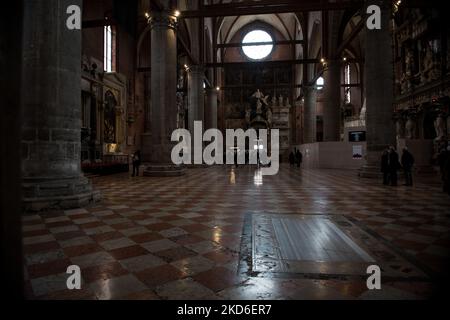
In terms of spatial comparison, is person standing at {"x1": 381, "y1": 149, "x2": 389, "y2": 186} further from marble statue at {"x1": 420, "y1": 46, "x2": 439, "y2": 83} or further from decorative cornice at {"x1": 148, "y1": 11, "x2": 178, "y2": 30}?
decorative cornice at {"x1": 148, "y1": 11, "x2": 178, "y2": 30}

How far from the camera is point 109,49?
25.1 m

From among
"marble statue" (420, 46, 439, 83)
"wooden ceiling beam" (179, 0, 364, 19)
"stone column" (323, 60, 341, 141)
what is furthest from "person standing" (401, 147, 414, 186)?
"stone column" (323, 60, 341, 141)

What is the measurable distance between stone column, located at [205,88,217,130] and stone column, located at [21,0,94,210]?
23.3 meters

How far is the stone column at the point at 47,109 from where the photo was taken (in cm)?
586

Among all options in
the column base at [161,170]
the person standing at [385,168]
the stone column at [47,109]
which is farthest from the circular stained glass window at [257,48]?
the stone column at [47,109]

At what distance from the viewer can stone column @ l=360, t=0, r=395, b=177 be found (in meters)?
11.5

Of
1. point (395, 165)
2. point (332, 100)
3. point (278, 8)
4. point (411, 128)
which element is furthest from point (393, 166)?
point (332, 100)

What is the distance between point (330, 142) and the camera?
2012 centimetres

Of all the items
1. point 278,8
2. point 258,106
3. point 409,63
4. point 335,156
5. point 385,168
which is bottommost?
point 385,168

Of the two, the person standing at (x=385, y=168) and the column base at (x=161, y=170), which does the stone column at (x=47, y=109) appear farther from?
the person standing at (x=385, y=168)

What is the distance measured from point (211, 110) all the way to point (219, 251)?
27.7 m

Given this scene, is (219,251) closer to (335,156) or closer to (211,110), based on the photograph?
(335,156)

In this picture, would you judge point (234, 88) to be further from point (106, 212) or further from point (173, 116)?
point (106, 212)
